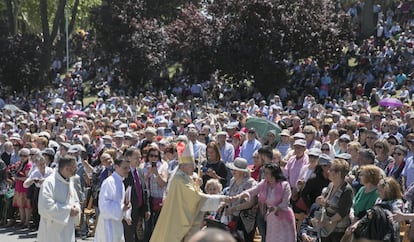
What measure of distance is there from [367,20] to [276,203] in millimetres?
29162

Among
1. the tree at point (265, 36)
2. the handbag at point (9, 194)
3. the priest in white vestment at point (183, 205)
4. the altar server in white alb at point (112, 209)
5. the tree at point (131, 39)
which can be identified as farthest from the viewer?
the tree at point (131, 39)

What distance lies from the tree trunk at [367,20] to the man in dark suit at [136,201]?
1062 inches

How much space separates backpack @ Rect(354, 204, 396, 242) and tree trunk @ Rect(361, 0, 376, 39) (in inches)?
1155

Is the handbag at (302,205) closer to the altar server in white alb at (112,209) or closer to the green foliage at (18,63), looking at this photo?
the altar server in white alb at (112,209)

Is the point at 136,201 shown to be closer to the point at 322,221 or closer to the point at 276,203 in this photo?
the point at 276,203

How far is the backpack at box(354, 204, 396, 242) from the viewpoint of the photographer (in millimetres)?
9117

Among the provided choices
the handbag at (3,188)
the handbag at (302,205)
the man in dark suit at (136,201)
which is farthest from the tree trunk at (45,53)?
the handbag at (302,205)

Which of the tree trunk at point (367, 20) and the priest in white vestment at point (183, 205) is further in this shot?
the tree trunk at point (367, 20)

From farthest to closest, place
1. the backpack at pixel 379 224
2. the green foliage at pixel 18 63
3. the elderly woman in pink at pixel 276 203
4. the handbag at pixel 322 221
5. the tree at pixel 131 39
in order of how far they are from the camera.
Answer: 1. the green foliage at pixel 18 63
2. the tree at pixel 131 39
3. the elderly woman in pink at pixel 276 203
4. the handbag at pixel 322 221
5. the backpack at pixel 379 224

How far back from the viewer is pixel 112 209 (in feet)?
33.9

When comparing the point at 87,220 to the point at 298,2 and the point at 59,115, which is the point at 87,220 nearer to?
the point at 59,115

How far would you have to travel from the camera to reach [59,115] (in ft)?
81.9

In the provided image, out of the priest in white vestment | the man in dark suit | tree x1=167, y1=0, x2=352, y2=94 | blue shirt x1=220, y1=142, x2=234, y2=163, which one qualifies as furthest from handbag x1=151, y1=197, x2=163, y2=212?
tree x1=167, y1=0, x2=352, y2=94

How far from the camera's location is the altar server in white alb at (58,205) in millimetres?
10023
